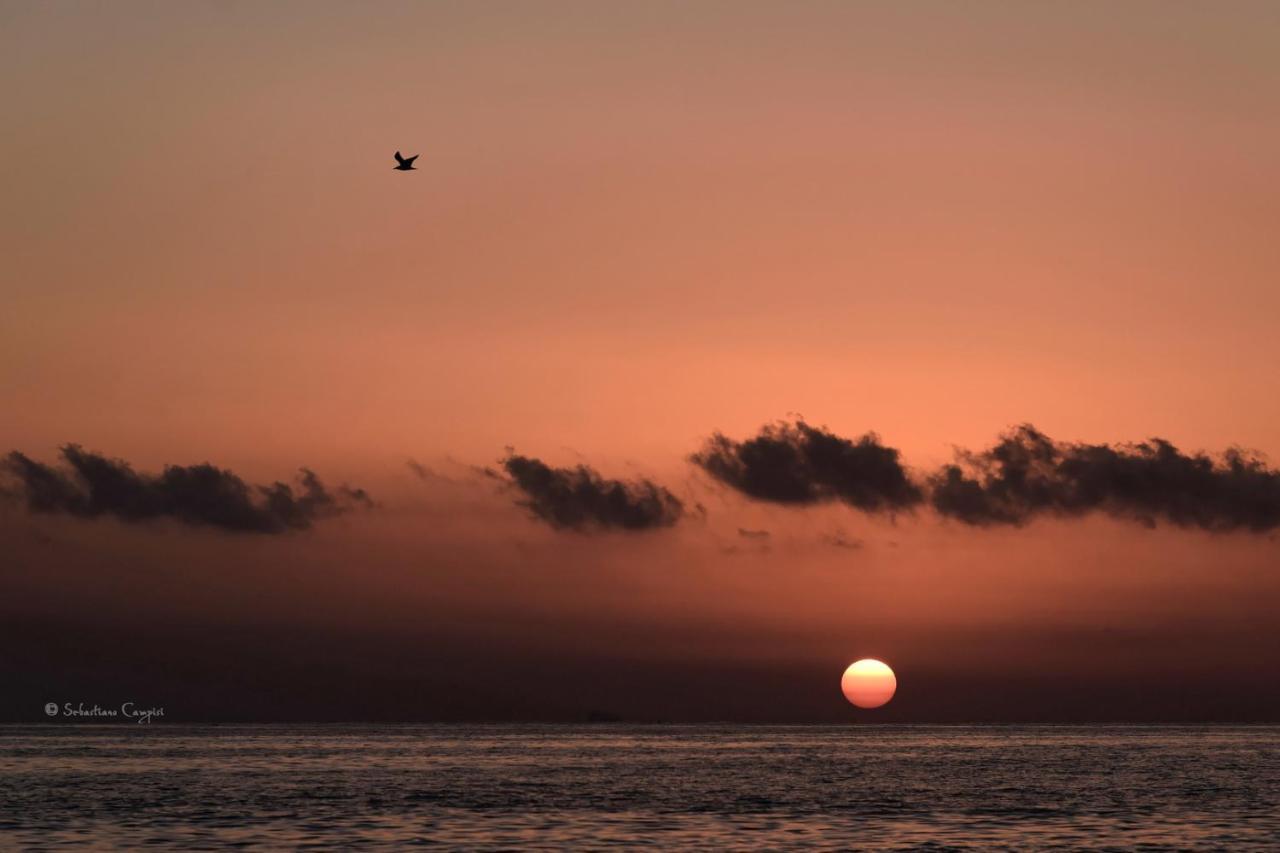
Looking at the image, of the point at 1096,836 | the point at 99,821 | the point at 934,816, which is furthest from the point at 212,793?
the point at 1096,836

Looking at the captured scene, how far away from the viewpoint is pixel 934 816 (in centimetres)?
10431

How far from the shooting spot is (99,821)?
98.1 m

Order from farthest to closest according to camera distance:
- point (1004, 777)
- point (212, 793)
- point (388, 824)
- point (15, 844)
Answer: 1. point (1004, 777)
2. point (212, 793)
3. point (388, 824)
4. point (15, 844)

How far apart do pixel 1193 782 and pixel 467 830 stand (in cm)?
8554

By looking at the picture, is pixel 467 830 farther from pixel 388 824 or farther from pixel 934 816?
pixel 934 816

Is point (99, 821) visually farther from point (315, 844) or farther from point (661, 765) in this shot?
point (661, 765)

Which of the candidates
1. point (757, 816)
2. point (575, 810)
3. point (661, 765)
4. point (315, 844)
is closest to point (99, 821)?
point (315, 844)

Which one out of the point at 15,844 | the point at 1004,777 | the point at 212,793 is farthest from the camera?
the point at 1004,777

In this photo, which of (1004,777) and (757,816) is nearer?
(757,816)

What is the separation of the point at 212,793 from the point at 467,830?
47.3 meters

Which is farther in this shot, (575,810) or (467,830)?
(575,810)

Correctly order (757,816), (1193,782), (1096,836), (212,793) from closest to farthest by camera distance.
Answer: (1096,836), (757,816), (212,793), (1193,782)

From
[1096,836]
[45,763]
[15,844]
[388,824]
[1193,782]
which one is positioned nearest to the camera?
[15,844]

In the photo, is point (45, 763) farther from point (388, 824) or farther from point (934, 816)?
point (934, 816)
